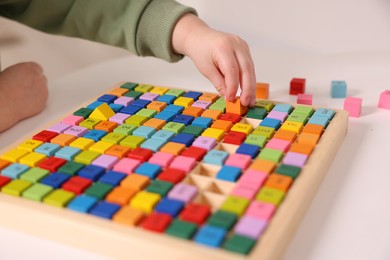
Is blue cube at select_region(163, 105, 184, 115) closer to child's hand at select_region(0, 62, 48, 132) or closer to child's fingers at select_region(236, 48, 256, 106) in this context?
child's fingers at select_region(236, 48, 256, 106)

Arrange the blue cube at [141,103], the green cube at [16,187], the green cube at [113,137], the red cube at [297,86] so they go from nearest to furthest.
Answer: the green cube at [16,187] → the green cube at [113,137] → the blue cube at [141,103] → the red cube at [297,86]

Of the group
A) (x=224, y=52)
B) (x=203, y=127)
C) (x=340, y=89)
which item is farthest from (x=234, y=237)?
(x=340, y=89)

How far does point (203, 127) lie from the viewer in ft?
2.38

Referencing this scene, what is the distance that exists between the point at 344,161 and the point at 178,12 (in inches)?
15.7

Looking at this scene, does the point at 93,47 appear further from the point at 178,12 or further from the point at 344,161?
the point at 344,161

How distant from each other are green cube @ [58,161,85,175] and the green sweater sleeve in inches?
14.3

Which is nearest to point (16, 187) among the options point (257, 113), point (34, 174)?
point (34, 174)

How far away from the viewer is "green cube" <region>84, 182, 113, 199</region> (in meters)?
0.56

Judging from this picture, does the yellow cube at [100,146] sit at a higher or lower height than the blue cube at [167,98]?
higher

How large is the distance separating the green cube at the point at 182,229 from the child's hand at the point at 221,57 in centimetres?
31

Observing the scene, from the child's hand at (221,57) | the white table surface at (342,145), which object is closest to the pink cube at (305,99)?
the white table surface at (342,145)

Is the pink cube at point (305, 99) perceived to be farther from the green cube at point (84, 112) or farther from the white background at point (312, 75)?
the green cube at point (84, 112)

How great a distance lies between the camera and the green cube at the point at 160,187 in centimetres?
56

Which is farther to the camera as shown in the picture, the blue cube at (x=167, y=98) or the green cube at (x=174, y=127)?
the blue cube at (x=167, y=98)
